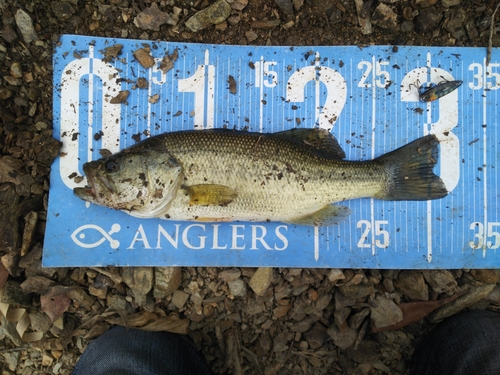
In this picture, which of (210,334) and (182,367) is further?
(210,334)

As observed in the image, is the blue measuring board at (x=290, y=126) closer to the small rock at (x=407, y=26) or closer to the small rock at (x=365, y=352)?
the small rock at (x=407, y=26)

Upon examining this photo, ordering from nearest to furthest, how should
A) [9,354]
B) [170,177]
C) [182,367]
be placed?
[170,177] → [182,367] → [9,354]

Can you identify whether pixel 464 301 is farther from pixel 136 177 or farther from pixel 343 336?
pixel 136 177

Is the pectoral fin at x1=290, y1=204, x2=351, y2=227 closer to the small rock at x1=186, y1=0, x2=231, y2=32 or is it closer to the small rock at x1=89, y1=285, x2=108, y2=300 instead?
the small rock at x1=89, y1=285, x2=108, y2=300

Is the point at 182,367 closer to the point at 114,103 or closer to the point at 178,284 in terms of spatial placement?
the point at 178,284

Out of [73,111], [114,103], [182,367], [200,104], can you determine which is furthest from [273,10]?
[182,367]

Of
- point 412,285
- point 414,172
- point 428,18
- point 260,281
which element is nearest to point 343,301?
point 412,285

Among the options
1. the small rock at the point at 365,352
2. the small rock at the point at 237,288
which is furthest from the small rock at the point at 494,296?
the small rock at the point at 237,288
